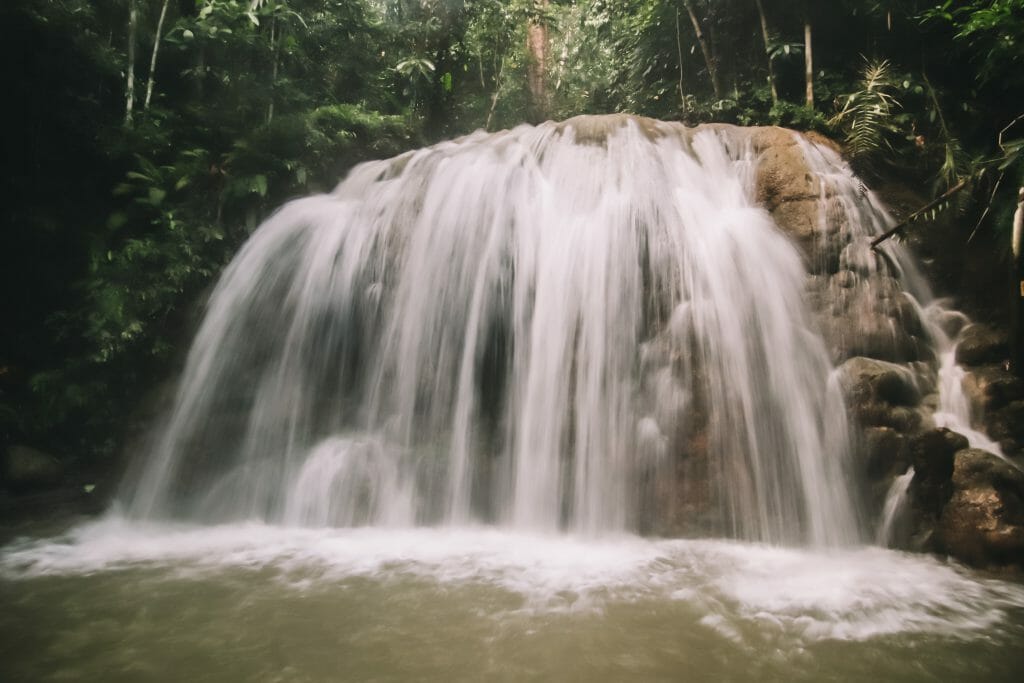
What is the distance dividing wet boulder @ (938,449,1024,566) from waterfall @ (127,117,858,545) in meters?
0.63

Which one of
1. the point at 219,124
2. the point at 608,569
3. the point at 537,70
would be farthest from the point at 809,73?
the point at 219,124

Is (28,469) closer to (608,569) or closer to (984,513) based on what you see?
(608,569)

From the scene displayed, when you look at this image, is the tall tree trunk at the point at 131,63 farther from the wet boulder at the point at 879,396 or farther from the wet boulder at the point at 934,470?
the wet boulder at the point at 934,470

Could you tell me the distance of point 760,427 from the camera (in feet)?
14.6

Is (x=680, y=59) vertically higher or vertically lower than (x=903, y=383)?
higher

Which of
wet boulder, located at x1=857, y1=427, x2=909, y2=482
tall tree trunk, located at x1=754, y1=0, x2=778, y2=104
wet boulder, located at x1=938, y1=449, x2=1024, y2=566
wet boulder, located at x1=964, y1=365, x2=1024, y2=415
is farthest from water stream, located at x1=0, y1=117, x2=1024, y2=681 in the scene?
tall tree trunk, located at x1=754, y1=0, x2=778, y2=104

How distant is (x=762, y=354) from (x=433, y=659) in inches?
147

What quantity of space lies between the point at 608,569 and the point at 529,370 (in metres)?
2.05

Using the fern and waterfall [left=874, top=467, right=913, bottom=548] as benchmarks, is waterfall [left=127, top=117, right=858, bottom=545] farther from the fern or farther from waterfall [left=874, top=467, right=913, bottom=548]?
the fern

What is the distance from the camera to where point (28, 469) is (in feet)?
18.6

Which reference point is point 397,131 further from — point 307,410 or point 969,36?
point 969,36

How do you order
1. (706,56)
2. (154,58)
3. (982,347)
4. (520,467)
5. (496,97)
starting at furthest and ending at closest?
1. (496,97)
2. (706,56)
3. (154,58)
4. (982,347)
5. (520,467)

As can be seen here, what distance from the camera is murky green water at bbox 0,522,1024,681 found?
2.40 m

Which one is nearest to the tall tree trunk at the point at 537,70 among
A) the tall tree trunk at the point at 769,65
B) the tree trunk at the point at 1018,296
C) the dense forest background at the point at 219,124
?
the dense forest background at the point at 219,124
